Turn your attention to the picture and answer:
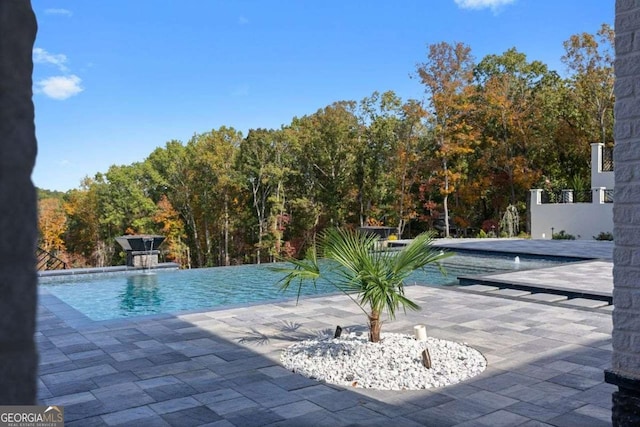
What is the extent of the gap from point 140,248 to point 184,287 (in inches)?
119

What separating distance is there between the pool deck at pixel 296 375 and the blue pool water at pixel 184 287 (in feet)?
4.62

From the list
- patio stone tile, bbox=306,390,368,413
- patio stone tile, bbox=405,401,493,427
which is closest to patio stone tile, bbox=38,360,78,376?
patio stone tile, bbox=306,390,368,413

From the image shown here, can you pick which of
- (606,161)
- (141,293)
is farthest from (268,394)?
(606,161)

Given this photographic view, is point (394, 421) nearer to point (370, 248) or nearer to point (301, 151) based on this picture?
point (370, 248)

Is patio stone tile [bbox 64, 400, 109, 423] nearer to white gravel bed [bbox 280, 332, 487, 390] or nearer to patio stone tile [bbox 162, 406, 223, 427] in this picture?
patio stone tile [bbox 162, 406, 223, 427]

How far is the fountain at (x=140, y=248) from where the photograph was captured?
511 inches

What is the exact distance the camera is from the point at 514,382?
4.05 m

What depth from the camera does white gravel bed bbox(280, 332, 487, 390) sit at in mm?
4109

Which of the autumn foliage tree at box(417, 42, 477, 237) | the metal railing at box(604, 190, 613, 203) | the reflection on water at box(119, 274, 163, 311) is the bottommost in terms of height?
the reflection on water at box(119, 274, 163, 311)

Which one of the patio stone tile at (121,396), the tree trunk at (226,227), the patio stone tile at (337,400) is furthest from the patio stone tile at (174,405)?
the tree trunk at (226,227)

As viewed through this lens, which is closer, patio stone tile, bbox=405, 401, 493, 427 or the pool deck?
patio stone tile, bbox=405, 401, 493, 427

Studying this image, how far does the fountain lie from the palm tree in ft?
29.9

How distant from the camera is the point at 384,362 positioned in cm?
443

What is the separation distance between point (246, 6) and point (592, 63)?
1393 cm
